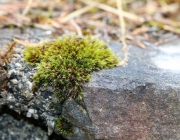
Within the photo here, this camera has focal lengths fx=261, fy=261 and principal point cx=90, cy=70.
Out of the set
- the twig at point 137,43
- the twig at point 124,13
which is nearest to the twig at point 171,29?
the twig at point 124,13

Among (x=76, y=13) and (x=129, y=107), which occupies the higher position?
(x=76, y=13)

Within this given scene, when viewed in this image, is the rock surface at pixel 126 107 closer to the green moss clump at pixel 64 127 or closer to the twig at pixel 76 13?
the green moss clump at pixel 64 127

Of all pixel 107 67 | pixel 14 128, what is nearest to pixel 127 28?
pixel 107 67

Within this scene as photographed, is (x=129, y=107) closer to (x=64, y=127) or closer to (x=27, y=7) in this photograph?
(x=64, y=127)

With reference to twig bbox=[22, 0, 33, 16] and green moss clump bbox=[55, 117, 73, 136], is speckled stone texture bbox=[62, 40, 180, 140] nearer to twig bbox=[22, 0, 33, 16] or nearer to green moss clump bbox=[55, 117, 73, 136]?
green moss clump bbox=[55, 117, 73, 136]

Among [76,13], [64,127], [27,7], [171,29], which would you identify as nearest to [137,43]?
[171,29]

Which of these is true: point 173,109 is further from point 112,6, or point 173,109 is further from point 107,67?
point 112,6

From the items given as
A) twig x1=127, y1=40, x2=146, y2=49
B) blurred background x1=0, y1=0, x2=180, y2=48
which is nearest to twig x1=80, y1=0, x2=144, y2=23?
blurred background x1=0, y1=0, x2=180, y2=48

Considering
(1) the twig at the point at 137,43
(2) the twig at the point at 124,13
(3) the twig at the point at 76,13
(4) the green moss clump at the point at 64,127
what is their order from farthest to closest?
1. (2) the twig at the point at 124,13
2. (3) the twig at the point at 76,13
3. (1) the twig at the point at 137,43
4. (4) the green moss clump at the point at 64,127
